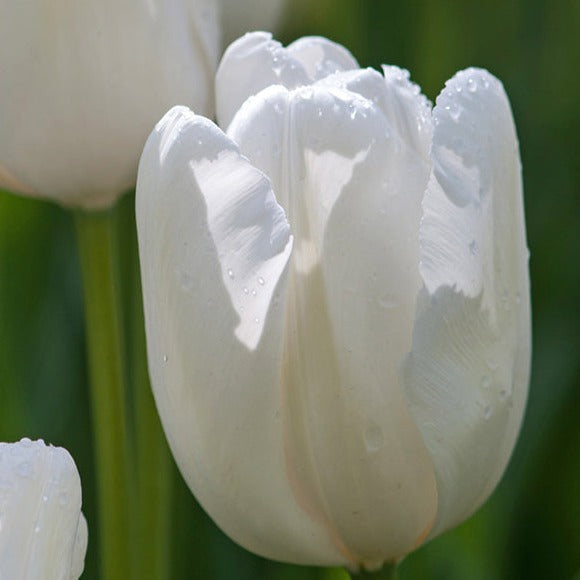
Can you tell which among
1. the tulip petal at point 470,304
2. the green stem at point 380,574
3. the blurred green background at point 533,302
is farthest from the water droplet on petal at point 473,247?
the blurred green background at point 533,302

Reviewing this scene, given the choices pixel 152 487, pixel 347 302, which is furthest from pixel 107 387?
pixel 347 302

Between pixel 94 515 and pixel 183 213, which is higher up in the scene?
pixel 183 213

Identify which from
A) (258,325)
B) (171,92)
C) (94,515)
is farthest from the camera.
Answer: (94,515)

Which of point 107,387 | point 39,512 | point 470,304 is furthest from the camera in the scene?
point 107,387

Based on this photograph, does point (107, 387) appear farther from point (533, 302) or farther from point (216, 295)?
point (533, 302)

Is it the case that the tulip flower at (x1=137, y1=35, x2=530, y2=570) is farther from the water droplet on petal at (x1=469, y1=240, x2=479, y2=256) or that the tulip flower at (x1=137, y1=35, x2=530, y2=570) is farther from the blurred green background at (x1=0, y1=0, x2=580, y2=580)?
the blurred green background at (x1=0, y1=0, x2=580, y2=580)

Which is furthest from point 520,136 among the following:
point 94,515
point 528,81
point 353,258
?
point 353,258

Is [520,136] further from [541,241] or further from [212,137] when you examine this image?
[212,137]
